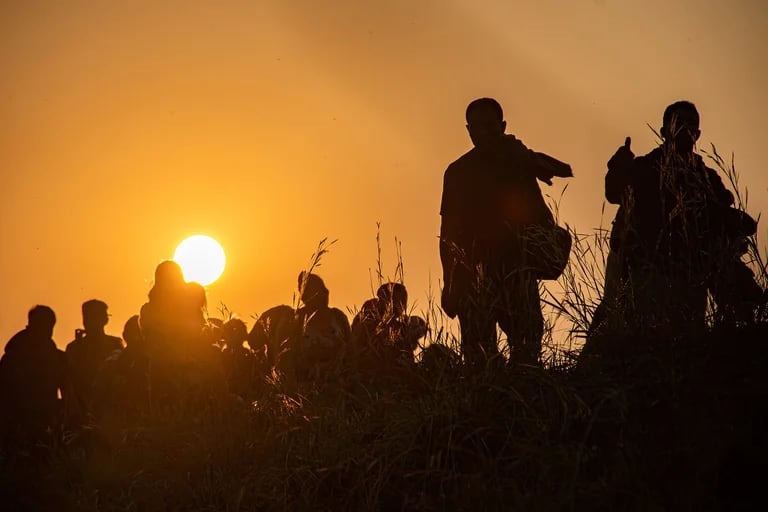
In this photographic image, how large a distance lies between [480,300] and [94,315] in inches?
253

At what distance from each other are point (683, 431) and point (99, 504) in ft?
9.00

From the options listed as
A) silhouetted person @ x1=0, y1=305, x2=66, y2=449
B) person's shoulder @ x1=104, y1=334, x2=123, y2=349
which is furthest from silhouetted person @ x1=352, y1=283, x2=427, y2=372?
person's shoulder @ x1=104, y1=334, x2=123, y2=349

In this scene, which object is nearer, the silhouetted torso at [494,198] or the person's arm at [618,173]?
the person's arm at [618,173]

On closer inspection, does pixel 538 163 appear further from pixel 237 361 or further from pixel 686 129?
pixel 237 361

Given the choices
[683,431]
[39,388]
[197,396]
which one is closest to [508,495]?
[683,431]

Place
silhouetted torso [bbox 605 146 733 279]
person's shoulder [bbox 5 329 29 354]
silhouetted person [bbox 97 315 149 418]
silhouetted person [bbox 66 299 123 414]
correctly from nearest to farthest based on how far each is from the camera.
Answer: silhouetted torso [bbox 605 146 733 279] → silhouetted person [bbox 97 315 149 418] → person's shoulder [bbox 5 329 29 354] → silhouetted person [bbox 66 299 123 414]

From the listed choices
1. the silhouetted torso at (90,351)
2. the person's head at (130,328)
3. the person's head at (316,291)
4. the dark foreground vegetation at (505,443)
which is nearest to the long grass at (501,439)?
the dark foreground vegetation at (505,443)

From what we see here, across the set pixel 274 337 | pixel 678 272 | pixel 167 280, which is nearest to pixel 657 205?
pixel 678 272

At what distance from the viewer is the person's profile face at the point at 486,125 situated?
595 cm

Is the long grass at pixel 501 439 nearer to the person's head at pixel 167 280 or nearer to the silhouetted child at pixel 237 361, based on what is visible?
the silhouetted child at pixel 237 361

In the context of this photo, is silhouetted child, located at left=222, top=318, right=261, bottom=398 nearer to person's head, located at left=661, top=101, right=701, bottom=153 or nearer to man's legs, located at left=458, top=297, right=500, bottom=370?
man's legs, located at left=458, top=297, right=500, bottom=370

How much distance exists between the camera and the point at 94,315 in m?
9.83

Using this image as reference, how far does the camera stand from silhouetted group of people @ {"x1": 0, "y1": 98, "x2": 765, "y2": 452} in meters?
4.00

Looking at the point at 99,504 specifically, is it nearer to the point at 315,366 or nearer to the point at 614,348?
the point at 315,366
